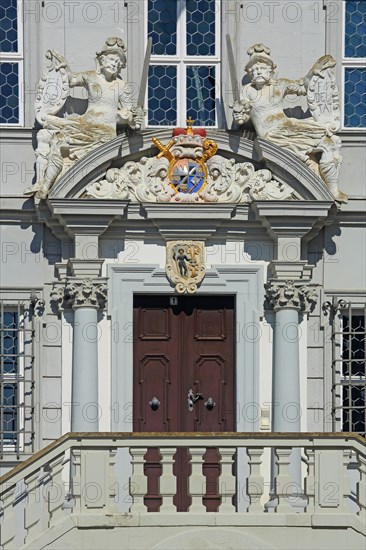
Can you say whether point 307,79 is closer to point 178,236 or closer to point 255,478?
point 178,236

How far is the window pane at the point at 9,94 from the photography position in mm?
23281

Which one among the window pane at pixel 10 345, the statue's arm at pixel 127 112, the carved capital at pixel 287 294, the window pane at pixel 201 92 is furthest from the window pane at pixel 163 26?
the window pane at pixel 10 345

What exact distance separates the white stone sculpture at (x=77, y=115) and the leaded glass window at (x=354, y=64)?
7.10 ft

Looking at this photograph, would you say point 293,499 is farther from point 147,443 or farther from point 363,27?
point 363,27

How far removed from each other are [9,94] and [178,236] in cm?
225

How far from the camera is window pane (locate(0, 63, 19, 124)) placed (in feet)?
76.4

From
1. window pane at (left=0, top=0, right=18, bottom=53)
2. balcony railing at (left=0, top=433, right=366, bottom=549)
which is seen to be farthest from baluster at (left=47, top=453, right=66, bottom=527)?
window pane at (left=0, top=0, right=18, bottom=53)

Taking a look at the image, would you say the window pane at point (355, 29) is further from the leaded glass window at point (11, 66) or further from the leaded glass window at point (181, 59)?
the leaded glass window at point (11, 66)

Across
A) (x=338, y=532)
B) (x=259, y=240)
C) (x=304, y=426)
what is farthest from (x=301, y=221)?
(x=338, y=532)

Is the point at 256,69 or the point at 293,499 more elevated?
the point at 256,69

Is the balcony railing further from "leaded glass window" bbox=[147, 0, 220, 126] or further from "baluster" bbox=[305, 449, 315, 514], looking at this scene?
"leaded glass window" bbox=[147, 0, 220, 126]

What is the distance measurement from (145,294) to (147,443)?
2.83 m

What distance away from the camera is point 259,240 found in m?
23.0

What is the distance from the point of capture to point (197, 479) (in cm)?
2047
